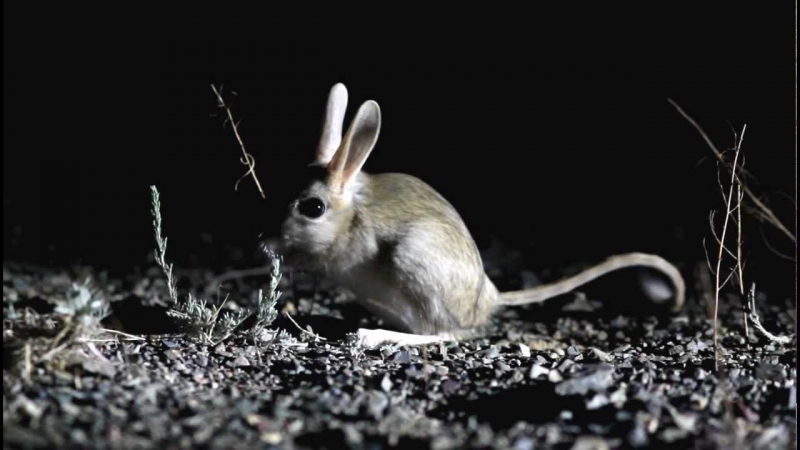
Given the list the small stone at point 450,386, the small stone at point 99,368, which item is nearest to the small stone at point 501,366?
the small stone at point 450,386

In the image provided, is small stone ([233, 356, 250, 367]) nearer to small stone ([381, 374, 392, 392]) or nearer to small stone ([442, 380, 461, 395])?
small stone ([381, 374, 392, 392])

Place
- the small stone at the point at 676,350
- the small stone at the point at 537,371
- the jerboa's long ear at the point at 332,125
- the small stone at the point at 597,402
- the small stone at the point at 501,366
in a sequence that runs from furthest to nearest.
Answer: the jerboa's long ear at the point at 332,125, the small stone at the point at 676,350, the small stone at the point at 501,366, the small stone at the point at 537,371, the small stone at the point at 597,402

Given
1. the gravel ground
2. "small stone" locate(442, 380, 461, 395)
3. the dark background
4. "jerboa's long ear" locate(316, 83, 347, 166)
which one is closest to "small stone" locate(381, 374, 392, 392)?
the gravel ground

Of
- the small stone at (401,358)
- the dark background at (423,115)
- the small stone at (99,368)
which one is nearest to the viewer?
the small stone at (99,368)

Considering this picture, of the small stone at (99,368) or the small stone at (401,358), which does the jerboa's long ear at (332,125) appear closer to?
the small stone at (401,358)

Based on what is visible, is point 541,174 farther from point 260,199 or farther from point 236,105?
point 260,199

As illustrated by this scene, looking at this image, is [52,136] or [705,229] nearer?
[705,229]

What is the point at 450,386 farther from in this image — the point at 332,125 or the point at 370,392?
the point at 332,125

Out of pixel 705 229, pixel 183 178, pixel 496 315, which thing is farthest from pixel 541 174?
pixel 183 178
